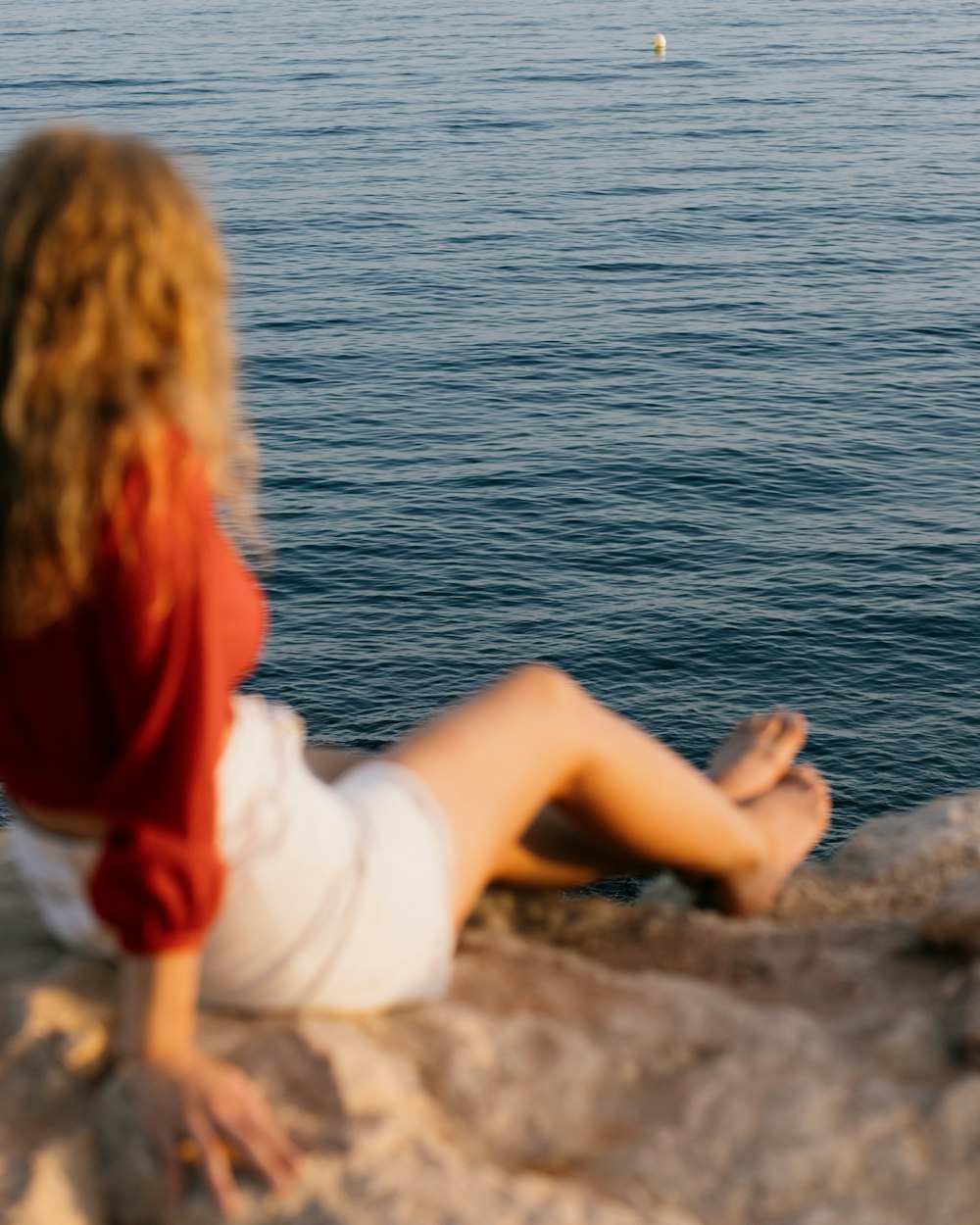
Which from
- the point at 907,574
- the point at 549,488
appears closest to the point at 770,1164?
the point at 907,574

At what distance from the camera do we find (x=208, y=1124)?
2770 millimetres

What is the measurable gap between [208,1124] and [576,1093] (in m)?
0.89

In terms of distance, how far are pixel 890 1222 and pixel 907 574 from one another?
11154mm

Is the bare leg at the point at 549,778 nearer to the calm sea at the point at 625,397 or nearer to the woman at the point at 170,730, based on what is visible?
the woman at the point at 170,730

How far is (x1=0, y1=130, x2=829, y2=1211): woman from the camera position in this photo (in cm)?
252

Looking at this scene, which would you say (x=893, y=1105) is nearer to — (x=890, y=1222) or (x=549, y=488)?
(x=890, y=1222)

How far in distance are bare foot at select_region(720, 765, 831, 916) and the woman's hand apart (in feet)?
5.53

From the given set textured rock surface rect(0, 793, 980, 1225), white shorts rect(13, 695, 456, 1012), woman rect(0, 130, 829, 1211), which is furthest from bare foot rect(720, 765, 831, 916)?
white shorts rect(13, 695, 456, 1012)

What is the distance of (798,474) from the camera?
51.3ft

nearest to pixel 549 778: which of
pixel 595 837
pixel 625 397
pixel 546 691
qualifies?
pixel 546 691

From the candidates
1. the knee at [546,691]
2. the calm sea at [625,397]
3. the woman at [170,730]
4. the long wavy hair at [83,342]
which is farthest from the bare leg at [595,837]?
the calm sea at [625,397]

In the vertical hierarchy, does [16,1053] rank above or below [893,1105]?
above

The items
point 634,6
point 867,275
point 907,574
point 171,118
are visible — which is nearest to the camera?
point 907,574

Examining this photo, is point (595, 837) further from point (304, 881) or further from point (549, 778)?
point (304, 881)
